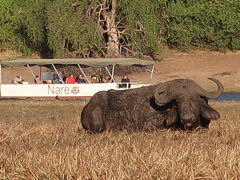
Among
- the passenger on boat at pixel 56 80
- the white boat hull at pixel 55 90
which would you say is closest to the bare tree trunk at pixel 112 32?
the passenger on boat at pixel 56 80

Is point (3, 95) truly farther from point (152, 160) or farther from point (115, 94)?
point (152, 160)

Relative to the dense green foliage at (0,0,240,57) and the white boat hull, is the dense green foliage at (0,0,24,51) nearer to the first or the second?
the dense green foliage at (0,0,240,57)

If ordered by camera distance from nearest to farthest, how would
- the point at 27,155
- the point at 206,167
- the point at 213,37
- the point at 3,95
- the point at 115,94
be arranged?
1. the point at 206,167
2. the point at 27,155
3. the point at 115,94
4. the point at 3,95
5. the point at 213,37

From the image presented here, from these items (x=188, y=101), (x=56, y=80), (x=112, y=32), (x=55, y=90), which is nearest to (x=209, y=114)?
(x=188, y=101)

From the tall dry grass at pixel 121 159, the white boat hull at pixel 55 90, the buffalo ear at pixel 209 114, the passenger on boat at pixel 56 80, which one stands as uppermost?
the tall dry grass at pixel 121 159

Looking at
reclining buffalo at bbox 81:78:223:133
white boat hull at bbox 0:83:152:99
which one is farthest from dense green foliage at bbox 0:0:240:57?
reclining buffalo at bbox 81:78:223:133

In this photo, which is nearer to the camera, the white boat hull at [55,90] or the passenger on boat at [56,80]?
the white boat hull at [55,90]

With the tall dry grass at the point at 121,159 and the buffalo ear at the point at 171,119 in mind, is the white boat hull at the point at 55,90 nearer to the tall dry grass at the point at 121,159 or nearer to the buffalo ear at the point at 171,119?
the buffalo ear at the point at 171,119

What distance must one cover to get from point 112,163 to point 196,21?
146 ft

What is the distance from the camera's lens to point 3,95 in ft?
112

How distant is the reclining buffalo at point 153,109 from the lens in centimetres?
1328

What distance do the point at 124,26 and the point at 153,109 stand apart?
34.6m

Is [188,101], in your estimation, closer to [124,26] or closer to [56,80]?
[56,80]

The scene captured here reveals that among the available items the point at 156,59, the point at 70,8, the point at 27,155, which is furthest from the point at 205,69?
the point at 27,155
